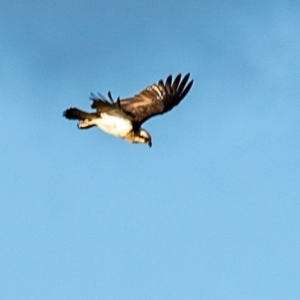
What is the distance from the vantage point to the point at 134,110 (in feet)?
76.8

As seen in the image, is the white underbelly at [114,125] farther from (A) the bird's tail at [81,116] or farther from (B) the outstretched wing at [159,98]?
(B) the outstretched wing at [159,98]

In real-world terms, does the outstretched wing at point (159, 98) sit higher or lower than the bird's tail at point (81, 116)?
higher

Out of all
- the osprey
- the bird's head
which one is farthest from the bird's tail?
the bird's head

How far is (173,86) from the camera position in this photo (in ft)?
80.8

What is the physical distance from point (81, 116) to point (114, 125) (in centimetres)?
85

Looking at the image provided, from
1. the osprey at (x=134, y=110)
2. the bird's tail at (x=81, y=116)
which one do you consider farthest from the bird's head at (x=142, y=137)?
the bird's tail at (x=81, y=116)

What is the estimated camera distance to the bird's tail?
21.9 m

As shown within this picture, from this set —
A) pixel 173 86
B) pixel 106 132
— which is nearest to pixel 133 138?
pixel 106 132

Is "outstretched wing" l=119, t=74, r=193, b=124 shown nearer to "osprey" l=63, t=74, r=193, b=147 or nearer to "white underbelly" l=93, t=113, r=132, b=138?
"osprey" l=63, t=74, r=193, b=147

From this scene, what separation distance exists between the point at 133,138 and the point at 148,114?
40.3 inches

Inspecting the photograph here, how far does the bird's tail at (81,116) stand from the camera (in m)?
21.9

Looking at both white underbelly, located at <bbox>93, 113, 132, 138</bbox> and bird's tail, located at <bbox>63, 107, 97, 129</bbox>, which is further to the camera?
bird's tail, located at <bbox>63, 107, 97, 129</bbox>

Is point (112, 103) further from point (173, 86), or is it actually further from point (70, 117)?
point (173, 86)

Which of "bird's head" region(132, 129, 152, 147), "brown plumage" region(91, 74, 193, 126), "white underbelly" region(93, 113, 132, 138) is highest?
"brown plumage" region(91, 74, 193, 126)
